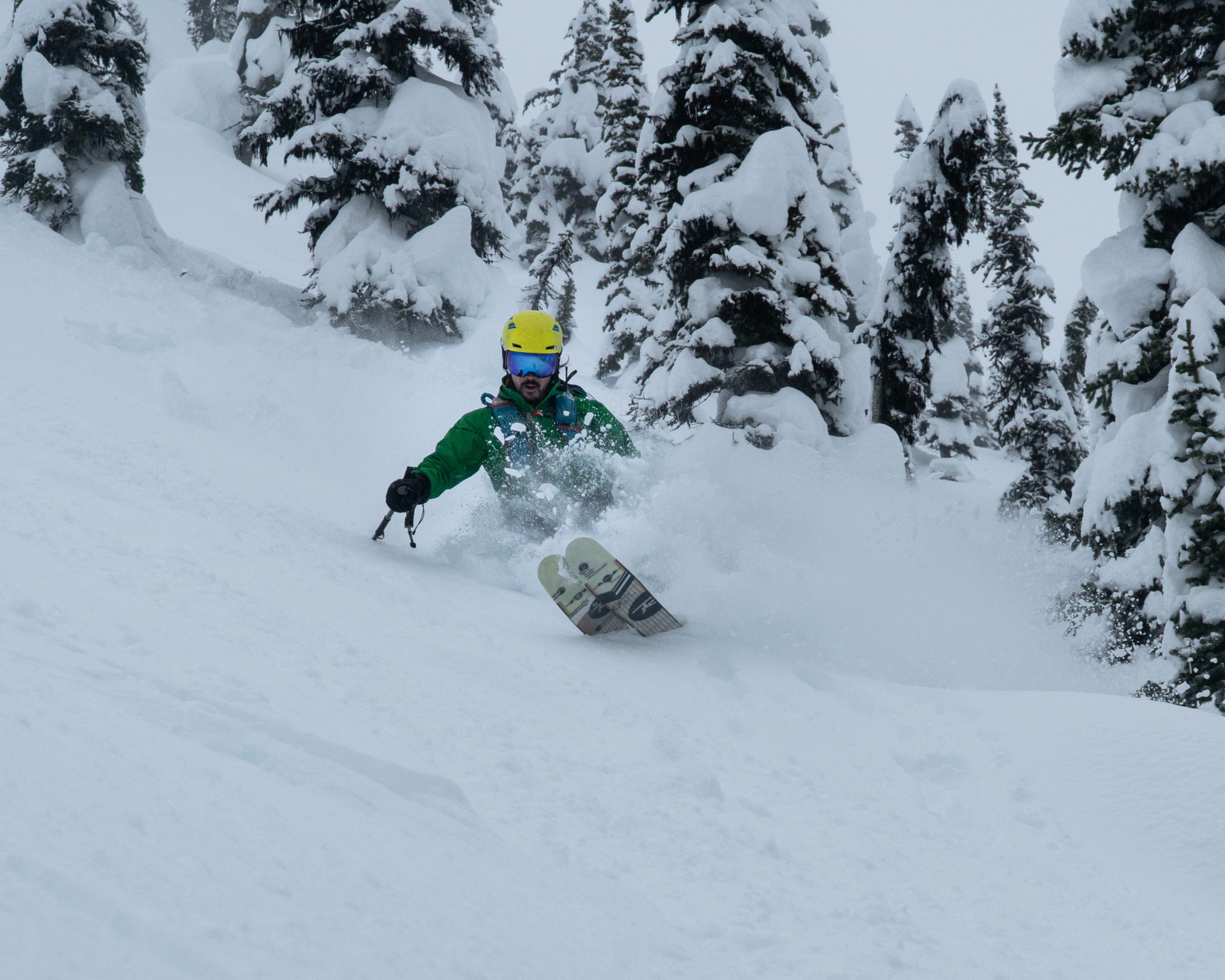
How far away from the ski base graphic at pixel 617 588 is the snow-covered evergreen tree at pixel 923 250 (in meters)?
10.8

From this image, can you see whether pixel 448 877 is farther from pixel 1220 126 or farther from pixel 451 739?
pixel 1220 126

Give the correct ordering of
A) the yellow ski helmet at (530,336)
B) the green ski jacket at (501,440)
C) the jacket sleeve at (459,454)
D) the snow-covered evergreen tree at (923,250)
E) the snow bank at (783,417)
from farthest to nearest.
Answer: the snow-covered evergreen tree at (923,250) < the snow bank at (783,417) < the yellow ski helmet at (530,336) < the green ski jacket at (501,440) < the jacket sleeve at (459,454)

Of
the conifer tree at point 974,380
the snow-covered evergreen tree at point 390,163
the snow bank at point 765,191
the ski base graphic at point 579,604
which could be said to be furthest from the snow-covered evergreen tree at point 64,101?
the conifer tree at point 974,380

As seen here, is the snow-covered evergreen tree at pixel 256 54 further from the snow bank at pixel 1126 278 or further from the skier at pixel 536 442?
the snow bank at pixel 1126 278

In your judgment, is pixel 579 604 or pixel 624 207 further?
pixel 624 207

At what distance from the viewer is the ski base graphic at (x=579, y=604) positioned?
5.08 meters

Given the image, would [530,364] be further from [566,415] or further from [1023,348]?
[1023,348]

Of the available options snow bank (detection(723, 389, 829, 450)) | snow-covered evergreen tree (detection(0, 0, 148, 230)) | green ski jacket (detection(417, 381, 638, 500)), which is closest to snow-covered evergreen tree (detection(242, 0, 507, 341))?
snow-covered evergreen tree (detection(0, 0, 148, 230))

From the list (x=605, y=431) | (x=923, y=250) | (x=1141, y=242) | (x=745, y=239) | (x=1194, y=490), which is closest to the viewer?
(x=1194, y=490)

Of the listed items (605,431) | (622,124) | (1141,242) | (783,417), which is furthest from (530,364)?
(622,124)

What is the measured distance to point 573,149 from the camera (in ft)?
116

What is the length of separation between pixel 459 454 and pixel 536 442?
2.02ft

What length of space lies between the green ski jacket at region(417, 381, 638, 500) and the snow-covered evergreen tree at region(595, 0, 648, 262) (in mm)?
14426

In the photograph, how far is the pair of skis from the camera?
5074 millimetres
